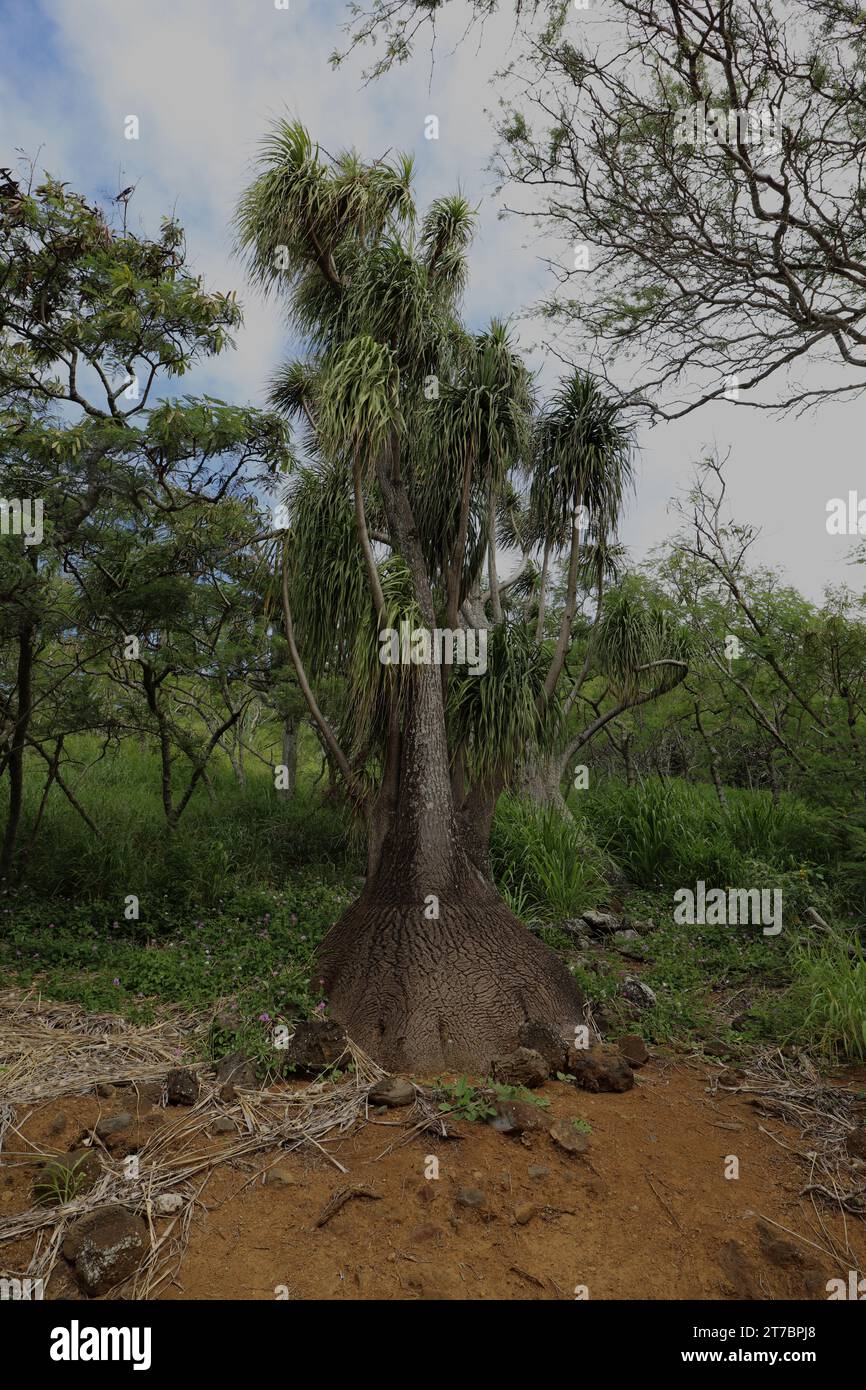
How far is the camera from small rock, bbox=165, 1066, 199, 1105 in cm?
386

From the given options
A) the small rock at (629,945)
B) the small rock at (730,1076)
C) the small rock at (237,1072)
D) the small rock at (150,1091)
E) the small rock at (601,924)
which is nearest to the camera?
the small rock at (150,1091)

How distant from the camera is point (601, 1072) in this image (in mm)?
4156

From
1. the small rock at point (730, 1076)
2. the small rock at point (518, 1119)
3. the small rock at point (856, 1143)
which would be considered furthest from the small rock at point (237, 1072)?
the small rock at point (856, 1143)

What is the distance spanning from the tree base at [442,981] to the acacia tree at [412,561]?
0.05 feet

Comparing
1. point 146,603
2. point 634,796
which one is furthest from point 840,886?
point 146,603

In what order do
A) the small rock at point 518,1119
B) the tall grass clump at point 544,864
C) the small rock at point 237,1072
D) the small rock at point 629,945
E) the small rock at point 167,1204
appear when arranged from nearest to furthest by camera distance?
the small rock at point 167,1204
the small rock at point 518,1119
the small rock at point 237,1072
the small rock at point 629,945
the tall grass clump at point 544,864

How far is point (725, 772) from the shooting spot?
1318 centimetres

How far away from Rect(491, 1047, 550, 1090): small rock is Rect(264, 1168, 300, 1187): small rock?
123cm

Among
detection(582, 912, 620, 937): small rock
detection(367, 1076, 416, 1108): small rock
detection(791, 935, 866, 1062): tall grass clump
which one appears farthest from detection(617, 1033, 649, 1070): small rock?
detection(582, 912, 620, 937): small rock

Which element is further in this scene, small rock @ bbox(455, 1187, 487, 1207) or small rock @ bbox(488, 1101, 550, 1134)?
small rock @ bbox(488, 1101, 550, 1134)

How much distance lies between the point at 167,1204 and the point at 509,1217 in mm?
1332

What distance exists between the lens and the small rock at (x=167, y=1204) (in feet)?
10.1

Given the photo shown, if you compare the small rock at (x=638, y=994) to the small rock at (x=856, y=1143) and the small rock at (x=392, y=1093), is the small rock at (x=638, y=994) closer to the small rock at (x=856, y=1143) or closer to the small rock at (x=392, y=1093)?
the small rock at (x=856, y=1143)

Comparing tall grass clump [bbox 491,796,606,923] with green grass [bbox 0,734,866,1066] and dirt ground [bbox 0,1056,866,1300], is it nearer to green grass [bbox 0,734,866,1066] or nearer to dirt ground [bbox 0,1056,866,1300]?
green grass [bbox 0,734,866,1066]
